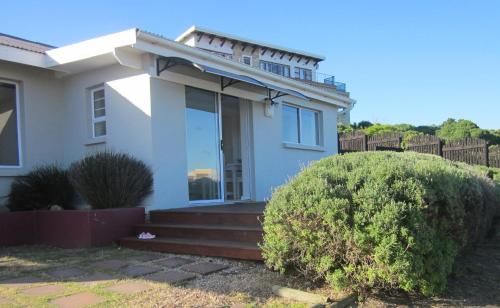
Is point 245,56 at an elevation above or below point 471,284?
above

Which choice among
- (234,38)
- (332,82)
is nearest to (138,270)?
(234,38)

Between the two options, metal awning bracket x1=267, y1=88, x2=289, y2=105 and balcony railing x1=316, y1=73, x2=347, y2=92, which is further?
balcony railing x1=316, y1=73, x2=347, y2=92

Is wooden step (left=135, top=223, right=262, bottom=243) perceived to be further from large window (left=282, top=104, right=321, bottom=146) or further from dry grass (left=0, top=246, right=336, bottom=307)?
large window (left=282, top=104, right=321, bottom=146)

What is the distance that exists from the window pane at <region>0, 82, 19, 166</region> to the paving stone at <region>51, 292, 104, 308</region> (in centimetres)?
490

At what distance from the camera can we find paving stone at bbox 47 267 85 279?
5135mm

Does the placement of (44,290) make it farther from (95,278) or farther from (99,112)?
(99,112)

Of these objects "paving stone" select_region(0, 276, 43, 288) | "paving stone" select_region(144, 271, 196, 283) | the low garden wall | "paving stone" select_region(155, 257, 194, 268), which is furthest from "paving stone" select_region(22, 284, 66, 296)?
the low garden wall

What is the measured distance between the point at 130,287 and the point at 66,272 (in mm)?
1226

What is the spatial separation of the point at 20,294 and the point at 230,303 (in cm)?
209

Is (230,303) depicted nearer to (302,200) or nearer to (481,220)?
(302,200)

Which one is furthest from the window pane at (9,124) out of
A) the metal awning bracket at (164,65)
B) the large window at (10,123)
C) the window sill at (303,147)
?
the window sill at (303,147)

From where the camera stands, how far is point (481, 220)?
5699 mm

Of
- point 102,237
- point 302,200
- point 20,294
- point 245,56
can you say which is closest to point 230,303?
point 302,200

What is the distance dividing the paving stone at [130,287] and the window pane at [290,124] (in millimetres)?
7128
